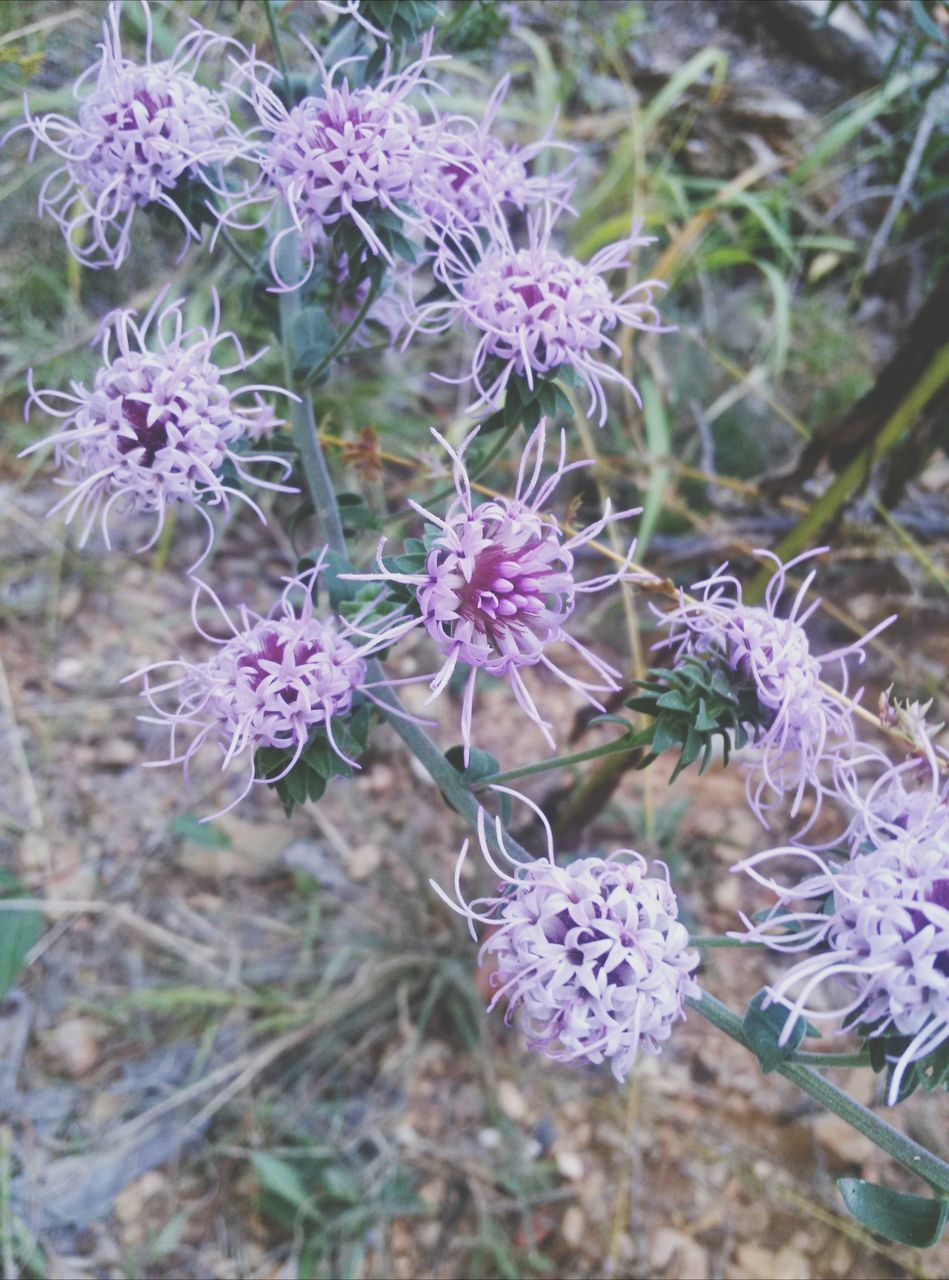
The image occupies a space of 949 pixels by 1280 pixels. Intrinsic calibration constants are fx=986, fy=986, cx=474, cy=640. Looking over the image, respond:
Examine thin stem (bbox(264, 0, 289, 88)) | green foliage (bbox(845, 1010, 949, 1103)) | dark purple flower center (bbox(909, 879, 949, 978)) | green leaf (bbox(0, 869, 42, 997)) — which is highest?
thin stem (bbox(264, 0, 289, 88))

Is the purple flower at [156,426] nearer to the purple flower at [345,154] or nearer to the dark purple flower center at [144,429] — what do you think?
the dark purple flower center at [144,429]

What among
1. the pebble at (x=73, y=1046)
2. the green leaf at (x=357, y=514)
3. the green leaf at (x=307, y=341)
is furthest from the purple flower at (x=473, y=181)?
the pebble at (x=73, y=1046)

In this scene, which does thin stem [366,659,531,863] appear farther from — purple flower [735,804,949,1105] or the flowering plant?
purple flower [735,804,949,1105]

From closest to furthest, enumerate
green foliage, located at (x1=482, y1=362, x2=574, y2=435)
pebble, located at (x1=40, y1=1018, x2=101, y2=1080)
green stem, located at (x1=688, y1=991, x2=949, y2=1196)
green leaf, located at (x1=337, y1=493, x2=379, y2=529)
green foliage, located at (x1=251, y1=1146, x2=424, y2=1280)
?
green stem, located at (x1=688, y1=991, x2=949, y2=1196) < green foliage, located at (x1=482, y1=362, x2=574, y2=435) < green leaf, located at (x1=337, y1=493, x2=379, y2=529) < green foliage, located at (x1=251, y1=1146, x2=424, y2=1280) < pebble, located at (x1=40, y1=1018, x2=101, y2=1080)

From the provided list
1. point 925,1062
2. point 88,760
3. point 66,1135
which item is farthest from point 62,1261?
point 925,1062

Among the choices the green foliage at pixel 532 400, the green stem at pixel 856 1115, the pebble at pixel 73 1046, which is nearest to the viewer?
the green stem at pixel 856 1115

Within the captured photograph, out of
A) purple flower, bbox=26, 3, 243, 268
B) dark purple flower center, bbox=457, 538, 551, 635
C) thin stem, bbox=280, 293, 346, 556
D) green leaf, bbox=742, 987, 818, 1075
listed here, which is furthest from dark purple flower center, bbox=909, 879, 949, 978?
purple flower, bbox=26, 3, 243, 268

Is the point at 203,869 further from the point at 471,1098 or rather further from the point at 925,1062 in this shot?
the point at 925,1062

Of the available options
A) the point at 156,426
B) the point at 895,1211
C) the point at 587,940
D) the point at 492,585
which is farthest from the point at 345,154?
the point at 895,1211
